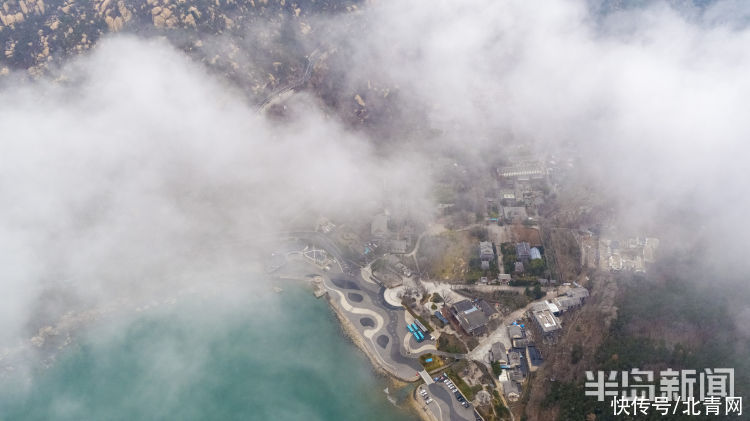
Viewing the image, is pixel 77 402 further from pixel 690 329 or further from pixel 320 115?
pixel 690 329

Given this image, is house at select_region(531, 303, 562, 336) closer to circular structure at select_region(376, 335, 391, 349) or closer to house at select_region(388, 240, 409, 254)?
circular structure at select_region(376, 335, 391, 349)

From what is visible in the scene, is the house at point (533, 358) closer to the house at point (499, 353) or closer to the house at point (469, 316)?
the house at point (499, 353)

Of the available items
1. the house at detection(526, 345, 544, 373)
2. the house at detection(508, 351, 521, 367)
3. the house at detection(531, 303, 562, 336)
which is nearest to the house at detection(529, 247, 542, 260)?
the house at detection(531, 303, 562, 336)

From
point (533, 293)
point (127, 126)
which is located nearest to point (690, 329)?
point (533, 293)

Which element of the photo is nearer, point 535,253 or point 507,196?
point 535,253

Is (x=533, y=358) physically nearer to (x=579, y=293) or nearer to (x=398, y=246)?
(x=579, y=293)

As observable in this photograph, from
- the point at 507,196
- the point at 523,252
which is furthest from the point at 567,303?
the point at 507,196

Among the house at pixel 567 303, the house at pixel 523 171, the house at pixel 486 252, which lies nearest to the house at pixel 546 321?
the house at pixel 567 303
